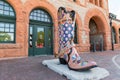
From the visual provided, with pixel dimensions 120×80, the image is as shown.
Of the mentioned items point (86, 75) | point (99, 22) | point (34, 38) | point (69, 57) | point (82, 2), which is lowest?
point (86, 75)

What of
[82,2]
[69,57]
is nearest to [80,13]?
[82,2]

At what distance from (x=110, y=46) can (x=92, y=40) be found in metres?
2.19

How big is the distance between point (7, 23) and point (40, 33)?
8.15 feet

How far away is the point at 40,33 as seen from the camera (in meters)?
10.1

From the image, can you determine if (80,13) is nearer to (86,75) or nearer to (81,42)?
(81,42)

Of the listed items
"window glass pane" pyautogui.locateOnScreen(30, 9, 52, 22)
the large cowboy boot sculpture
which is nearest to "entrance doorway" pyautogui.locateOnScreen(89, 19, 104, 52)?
"window glass pane" pyautogui.locateOnScreen(30, 9, 52, 22)

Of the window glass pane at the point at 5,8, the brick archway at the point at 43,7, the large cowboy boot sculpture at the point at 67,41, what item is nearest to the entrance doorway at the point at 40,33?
the brick archway at the point at 43,7

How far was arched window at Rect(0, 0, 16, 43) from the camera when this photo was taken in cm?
827

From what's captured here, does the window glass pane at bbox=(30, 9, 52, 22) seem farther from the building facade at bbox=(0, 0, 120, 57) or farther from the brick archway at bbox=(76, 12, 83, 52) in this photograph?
the brick archway at bbox=(76, 12, 83, 52)

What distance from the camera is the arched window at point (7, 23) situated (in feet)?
27.1

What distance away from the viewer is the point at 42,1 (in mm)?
9992

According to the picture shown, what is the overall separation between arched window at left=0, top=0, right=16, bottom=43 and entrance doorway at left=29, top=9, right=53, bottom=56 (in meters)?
1.35

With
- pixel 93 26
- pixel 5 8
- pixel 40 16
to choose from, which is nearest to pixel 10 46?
pixel 5 8

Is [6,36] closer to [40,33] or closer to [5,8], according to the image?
[5,8]
